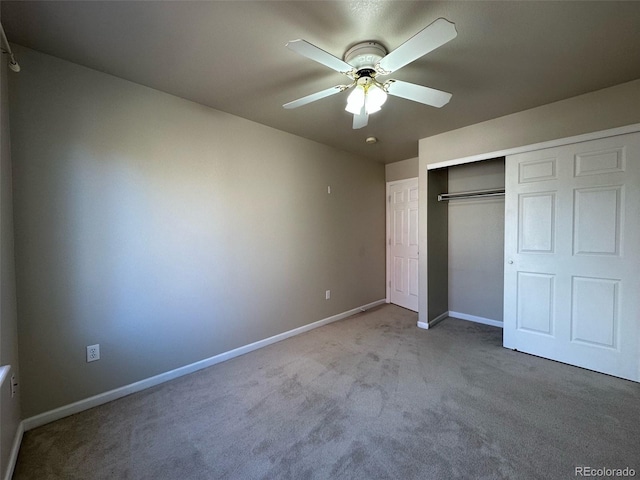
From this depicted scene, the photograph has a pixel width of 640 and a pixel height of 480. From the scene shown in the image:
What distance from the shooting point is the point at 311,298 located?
357 centimetres

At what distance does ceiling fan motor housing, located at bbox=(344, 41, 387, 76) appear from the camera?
1689 mm

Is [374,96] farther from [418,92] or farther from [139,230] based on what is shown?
[139,230]

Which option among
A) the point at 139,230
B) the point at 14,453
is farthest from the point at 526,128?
the point at 14,453

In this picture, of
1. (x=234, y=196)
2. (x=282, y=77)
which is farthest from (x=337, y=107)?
(x=234, y=196)

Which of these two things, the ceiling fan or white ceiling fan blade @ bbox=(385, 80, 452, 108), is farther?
white ceiling fan blade @ bbox=(385, 80, 452, 108)

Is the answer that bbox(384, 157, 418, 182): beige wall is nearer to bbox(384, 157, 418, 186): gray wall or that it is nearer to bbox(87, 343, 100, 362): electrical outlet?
bbox(384, 157, 418, 186): gray wall

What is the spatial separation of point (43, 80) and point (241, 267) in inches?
79.1

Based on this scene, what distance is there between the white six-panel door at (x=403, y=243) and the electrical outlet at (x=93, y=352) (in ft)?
12.8

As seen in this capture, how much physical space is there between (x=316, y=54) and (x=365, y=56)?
449 mm

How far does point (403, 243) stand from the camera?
14.7 feet

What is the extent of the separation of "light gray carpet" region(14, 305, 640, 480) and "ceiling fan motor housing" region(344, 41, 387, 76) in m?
2.38

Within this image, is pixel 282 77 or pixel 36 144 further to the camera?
pixel 282 77

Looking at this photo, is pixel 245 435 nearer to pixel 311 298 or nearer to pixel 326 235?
pixel 311 298

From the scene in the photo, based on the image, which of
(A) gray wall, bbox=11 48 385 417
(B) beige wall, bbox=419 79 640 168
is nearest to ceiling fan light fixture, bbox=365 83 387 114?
(A) gray wall, bbox=11 48 385 417
